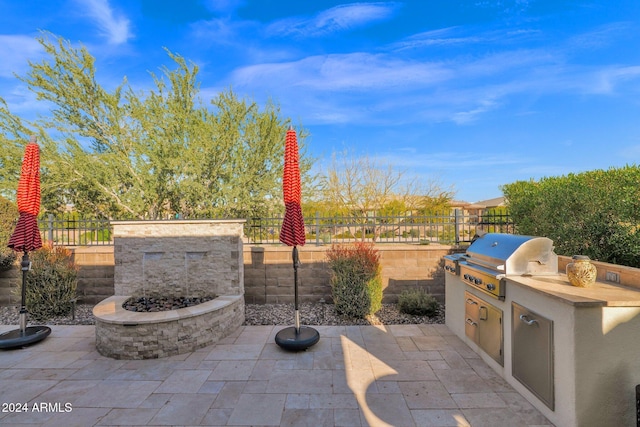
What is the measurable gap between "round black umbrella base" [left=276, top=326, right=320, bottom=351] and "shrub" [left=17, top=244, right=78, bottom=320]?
17.5ft

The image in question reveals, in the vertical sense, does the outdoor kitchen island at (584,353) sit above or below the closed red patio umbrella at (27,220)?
below

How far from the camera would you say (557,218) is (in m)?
5.51

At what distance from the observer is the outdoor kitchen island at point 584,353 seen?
2.47 meters

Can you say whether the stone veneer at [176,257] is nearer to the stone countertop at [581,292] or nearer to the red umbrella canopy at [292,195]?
the red umbrella canopy at [292,195]

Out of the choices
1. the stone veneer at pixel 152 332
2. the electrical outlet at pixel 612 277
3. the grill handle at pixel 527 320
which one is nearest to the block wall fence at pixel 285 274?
the stone veneer at pixel 152 332

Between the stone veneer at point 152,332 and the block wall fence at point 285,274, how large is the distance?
2315 mm

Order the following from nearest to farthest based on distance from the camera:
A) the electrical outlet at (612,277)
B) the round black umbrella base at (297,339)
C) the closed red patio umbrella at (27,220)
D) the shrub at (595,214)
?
the electrical outlet at (612,277)
the shrub at (595,214)
the round black umbrella base at (297,339)
the closed red patio umbrella at (27,220)

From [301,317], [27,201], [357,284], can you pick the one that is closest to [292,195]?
[357,284]

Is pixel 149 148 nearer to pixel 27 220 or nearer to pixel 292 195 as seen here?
pixel 27 220

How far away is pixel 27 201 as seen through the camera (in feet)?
16.9

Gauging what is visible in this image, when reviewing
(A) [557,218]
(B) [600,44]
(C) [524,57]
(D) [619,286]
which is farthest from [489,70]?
(D) [619,286]

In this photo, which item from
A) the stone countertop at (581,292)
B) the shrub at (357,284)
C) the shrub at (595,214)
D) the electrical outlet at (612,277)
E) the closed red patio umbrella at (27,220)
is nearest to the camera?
the stone countertop at (581,292)

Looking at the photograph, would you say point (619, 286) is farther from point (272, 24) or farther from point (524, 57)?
point (272, 24)

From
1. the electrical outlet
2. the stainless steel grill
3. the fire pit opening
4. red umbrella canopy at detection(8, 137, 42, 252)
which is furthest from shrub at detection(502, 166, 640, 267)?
red umbrella canopy at detection(8, 137, 42, 252)
